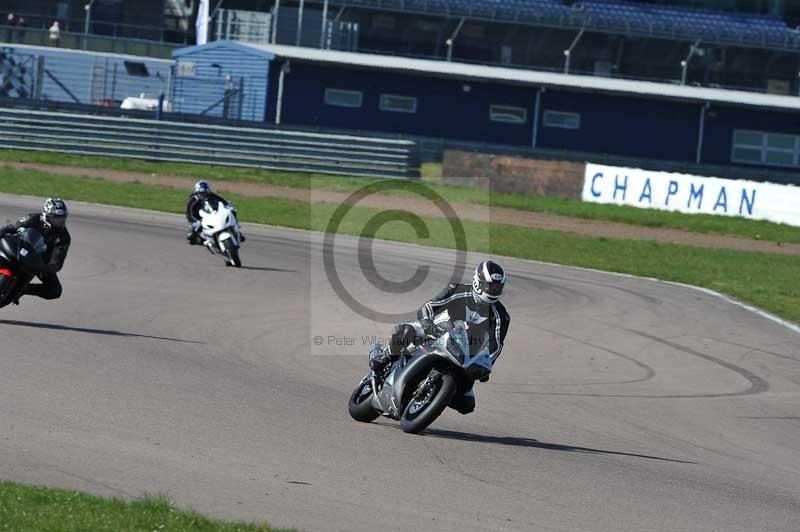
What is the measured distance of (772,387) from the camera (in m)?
14.0

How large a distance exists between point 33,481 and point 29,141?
1145 inches

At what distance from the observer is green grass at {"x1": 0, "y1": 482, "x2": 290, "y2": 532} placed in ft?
20.8

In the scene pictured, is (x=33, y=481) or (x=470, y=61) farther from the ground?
(x=470, y=61)

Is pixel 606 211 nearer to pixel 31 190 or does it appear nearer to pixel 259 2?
pixel 31 190

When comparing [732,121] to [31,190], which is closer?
[31,190]

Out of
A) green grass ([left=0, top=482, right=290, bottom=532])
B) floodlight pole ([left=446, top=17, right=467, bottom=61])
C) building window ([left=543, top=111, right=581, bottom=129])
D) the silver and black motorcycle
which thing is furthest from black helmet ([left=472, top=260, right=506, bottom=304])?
floodlight pole ([left=446, top=17, right=467, bottom=61])

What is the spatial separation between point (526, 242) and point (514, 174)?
24.0 ft

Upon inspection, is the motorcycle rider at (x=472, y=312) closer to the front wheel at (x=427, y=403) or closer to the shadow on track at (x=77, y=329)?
the front wheel at (x=427, y=403)

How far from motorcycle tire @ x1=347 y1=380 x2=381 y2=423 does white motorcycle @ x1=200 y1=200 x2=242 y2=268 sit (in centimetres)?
1048

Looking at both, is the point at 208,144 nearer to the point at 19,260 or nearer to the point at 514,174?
the point at 514,174

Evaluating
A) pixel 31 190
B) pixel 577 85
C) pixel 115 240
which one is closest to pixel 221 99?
pixel 577 85

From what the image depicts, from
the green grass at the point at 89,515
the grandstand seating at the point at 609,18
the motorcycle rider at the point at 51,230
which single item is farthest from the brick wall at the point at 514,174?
the green grass at the point at 89,515
